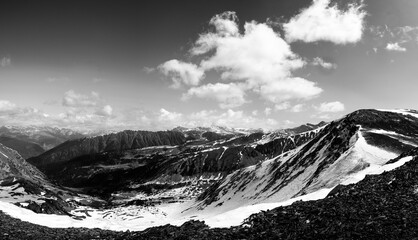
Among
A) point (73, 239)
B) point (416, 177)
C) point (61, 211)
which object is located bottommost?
point (61, 211)

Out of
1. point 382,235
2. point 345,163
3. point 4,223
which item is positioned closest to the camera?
point 382,235

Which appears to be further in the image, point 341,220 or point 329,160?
point 329,160

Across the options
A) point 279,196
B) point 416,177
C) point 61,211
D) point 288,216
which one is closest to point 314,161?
point 279,196

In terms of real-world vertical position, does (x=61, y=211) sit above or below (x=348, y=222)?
below

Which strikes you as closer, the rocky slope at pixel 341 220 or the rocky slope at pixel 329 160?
the rocky slope at pixel 341 220

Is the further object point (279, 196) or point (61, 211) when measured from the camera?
point (61, 211)

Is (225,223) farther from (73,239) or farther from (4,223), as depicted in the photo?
(4,223)

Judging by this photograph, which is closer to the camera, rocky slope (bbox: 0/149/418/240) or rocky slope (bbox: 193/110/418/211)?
rocky slope (bbox: 0/149/418/240)

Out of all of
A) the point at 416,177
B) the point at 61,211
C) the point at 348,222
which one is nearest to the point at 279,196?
the point at 416,177

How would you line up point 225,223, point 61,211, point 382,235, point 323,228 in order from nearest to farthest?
point 382,235 < point 323,228 < point 225,223 < point 61,211

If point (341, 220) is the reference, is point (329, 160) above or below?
below
